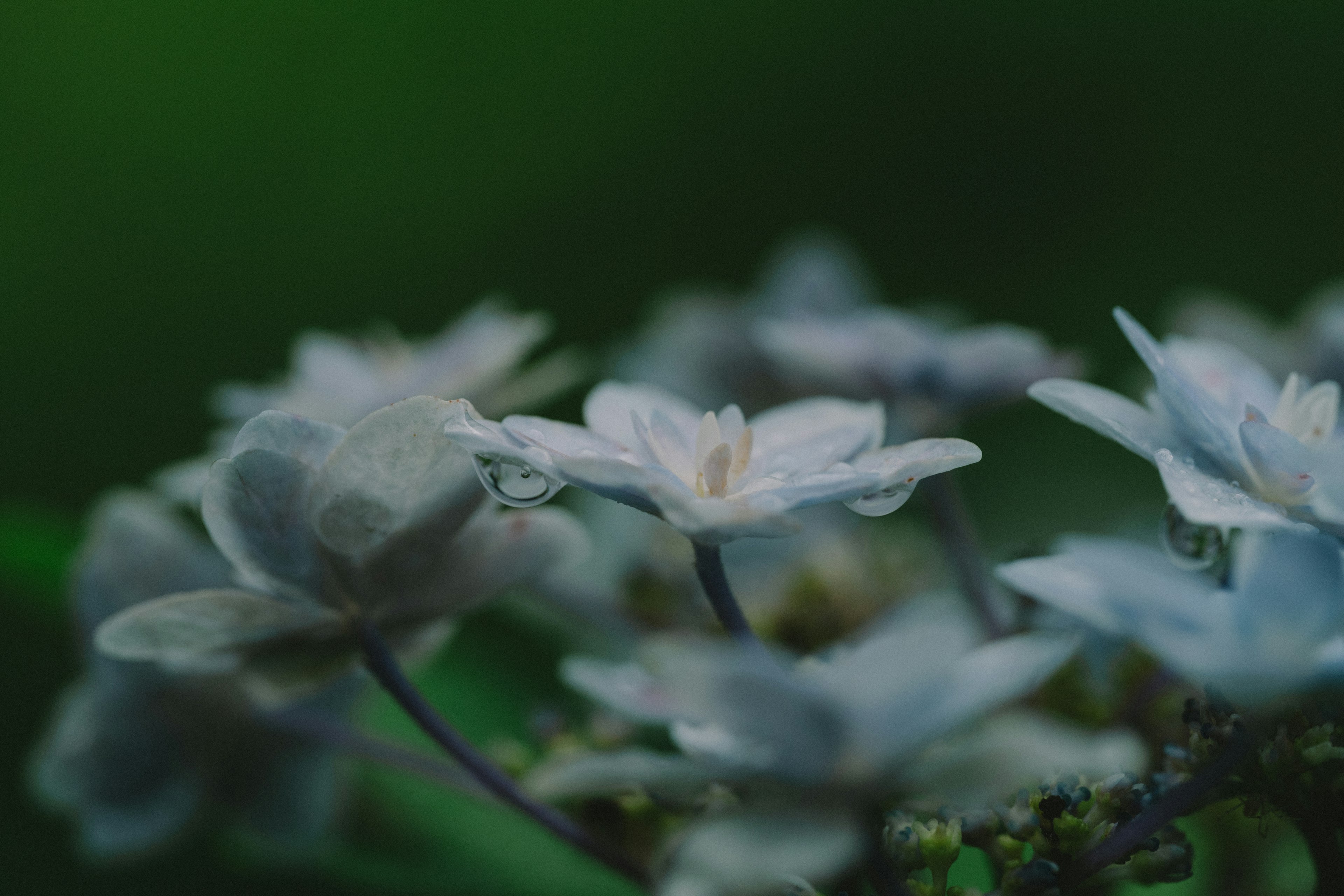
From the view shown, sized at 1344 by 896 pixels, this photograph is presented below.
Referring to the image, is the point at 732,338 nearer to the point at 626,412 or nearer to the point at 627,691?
the point at 626,412

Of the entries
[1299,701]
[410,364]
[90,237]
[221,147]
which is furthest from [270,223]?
[1299,701]


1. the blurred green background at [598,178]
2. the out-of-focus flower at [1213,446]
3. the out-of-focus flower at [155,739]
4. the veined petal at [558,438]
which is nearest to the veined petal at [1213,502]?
the out-of-focus flower at [1213,446]

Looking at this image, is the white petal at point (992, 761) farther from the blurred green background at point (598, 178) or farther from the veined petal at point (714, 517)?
the blurred green background at point (598, 178)

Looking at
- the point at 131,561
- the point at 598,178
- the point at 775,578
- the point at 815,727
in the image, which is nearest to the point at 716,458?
the point at 815,727

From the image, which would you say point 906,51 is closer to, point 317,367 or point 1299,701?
point 317,367

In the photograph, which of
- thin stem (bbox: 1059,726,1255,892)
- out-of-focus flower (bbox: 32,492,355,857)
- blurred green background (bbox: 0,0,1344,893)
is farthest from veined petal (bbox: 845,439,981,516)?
blurred green background (bbox: 0,0,1344,893)

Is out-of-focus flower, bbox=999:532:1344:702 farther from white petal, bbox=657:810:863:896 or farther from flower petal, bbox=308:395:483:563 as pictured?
flower petal, bbox=308:395:483:563
